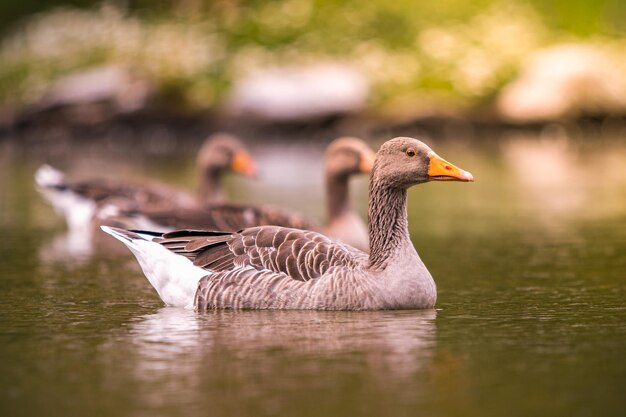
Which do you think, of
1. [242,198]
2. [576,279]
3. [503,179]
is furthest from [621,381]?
[503,179]

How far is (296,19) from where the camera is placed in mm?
44719

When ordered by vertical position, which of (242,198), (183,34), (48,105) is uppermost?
(183,34)

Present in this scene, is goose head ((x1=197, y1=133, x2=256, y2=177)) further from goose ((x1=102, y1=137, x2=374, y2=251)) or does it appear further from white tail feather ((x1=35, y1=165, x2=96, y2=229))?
goose ((x1=102, y1=137, x2=374, y2=251))

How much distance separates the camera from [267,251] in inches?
483

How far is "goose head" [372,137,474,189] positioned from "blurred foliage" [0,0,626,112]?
29063 millimetres

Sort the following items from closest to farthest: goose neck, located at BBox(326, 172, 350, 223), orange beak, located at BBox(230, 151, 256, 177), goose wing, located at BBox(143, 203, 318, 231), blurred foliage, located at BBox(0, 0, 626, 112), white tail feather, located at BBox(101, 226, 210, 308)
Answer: white tail feather, located at BBox(101, 226, 210, 308) → goose wing, located at BBox(143, 203, 318, 231) → goose neck, located at BBox(326, 172, 350, 223) → orange beak, located at BBox(230, 151, 256, 177) → blurred foliage, located at BBox(0, 0, 626, 112)

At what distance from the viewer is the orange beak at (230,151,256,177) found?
20344mm

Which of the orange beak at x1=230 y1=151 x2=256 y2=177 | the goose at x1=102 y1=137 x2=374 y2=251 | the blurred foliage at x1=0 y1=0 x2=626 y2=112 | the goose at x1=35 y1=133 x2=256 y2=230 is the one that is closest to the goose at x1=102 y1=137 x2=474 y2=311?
the goose at x1=102 y1=137 x2=374 y2=251

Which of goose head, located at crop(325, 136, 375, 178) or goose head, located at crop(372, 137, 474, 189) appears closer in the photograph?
goose head, located at crop(372, 137, 474, 189)

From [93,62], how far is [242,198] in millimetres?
19097

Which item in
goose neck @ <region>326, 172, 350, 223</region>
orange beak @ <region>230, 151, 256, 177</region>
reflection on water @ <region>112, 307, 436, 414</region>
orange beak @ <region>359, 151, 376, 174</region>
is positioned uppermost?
orange beak @ <region>230, 151, 256, 177</region>

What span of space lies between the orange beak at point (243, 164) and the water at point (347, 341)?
2.79m

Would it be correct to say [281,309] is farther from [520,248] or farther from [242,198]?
[242,198]

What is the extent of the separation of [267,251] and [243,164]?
325 inches
